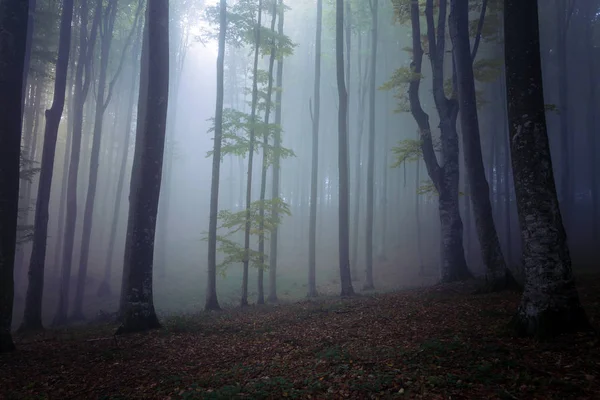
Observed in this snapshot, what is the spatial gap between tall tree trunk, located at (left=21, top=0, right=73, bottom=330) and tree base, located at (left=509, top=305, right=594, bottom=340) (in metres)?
13.9

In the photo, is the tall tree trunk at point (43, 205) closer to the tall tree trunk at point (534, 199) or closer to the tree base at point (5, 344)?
the tree base at point (5, 344)

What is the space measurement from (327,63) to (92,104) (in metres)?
23.3

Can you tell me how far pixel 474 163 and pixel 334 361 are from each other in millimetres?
7943

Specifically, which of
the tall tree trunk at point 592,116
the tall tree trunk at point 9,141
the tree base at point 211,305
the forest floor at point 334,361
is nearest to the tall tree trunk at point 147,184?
the forest floor at point 334,361

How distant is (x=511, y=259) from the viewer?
22891 millimetres

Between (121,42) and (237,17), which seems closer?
(237,17)

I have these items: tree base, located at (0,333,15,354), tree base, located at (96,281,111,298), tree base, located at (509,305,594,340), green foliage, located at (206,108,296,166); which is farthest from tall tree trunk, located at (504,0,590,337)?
tree base, located at (96,281,111,298)

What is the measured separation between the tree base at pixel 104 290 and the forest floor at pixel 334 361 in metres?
13.2

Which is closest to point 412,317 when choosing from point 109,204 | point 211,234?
point 211,234

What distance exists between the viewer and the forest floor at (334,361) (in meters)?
4.17

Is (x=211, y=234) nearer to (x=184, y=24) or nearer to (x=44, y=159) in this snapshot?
(x=44, y=159)

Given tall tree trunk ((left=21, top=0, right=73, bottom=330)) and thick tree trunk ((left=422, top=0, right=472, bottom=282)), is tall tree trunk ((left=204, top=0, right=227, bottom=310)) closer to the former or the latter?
tall tree trunk ((left=21, top=0, right=73, bottom=330))

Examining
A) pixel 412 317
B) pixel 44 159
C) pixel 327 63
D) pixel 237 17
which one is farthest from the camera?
pixel 327 63

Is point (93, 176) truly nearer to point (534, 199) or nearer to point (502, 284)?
point (502, 284)
